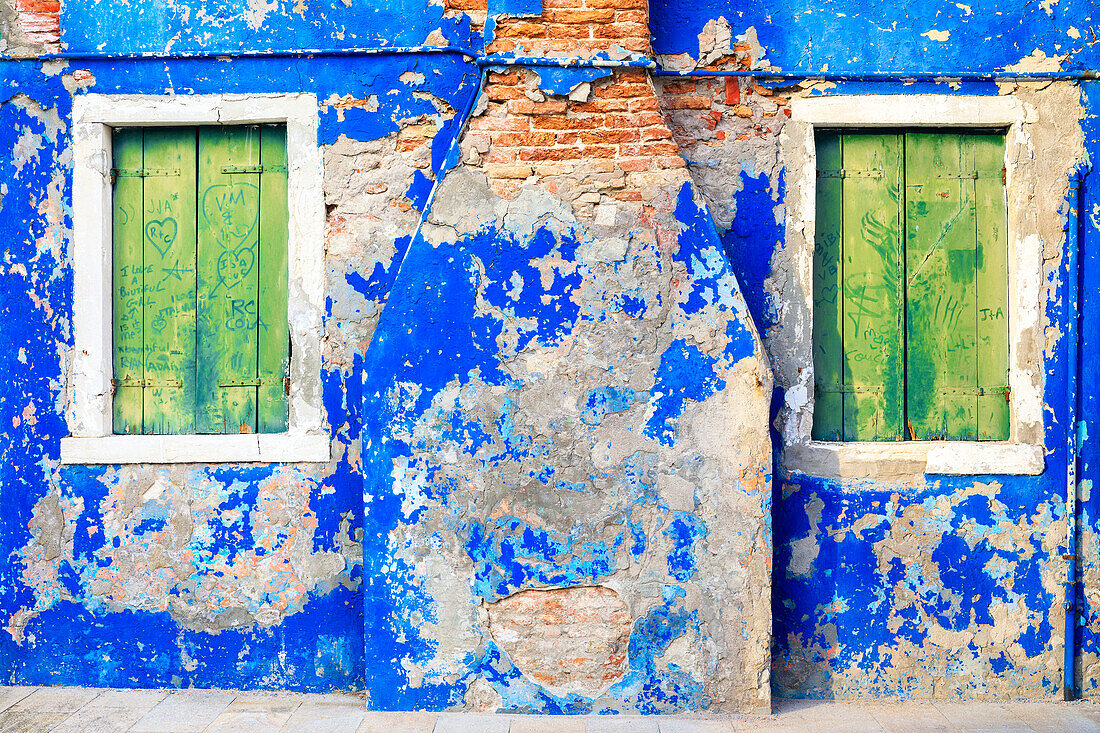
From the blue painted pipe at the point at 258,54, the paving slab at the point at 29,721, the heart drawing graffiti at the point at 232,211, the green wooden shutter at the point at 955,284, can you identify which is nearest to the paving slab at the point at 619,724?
the green wooden shutter at the point at 955,284

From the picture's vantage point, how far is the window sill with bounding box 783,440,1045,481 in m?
3.42

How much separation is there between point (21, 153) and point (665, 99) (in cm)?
299

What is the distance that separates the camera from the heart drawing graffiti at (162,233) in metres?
3.59

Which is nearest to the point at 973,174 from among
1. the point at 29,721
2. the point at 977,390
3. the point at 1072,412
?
the point at 977,390

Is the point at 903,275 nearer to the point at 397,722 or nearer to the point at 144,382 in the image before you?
the point at 397,722

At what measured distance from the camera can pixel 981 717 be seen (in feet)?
10.6

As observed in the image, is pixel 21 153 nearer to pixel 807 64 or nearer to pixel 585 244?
pixel 585 244

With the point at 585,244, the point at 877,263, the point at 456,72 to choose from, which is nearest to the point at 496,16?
the point at 456,72

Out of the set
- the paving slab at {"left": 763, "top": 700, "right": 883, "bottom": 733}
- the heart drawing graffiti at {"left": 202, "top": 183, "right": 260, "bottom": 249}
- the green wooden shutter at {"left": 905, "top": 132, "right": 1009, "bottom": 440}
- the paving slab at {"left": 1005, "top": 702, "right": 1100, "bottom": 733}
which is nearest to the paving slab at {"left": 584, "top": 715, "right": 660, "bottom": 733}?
the paving slab at {"left": 763, "top": 700, "right": 883, "bottom": 733}

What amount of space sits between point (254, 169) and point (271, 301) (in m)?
0.63

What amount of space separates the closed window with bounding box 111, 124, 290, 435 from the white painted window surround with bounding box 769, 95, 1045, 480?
2367mm

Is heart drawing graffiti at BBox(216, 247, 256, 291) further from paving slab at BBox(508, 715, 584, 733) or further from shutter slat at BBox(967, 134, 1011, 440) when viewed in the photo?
shutter slat at BBox(967, 134, 1011, 440)

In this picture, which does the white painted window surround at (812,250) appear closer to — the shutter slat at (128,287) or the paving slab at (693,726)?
the paving slab at (693,726)

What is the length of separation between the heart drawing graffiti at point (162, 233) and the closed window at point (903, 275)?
9.99 feet
